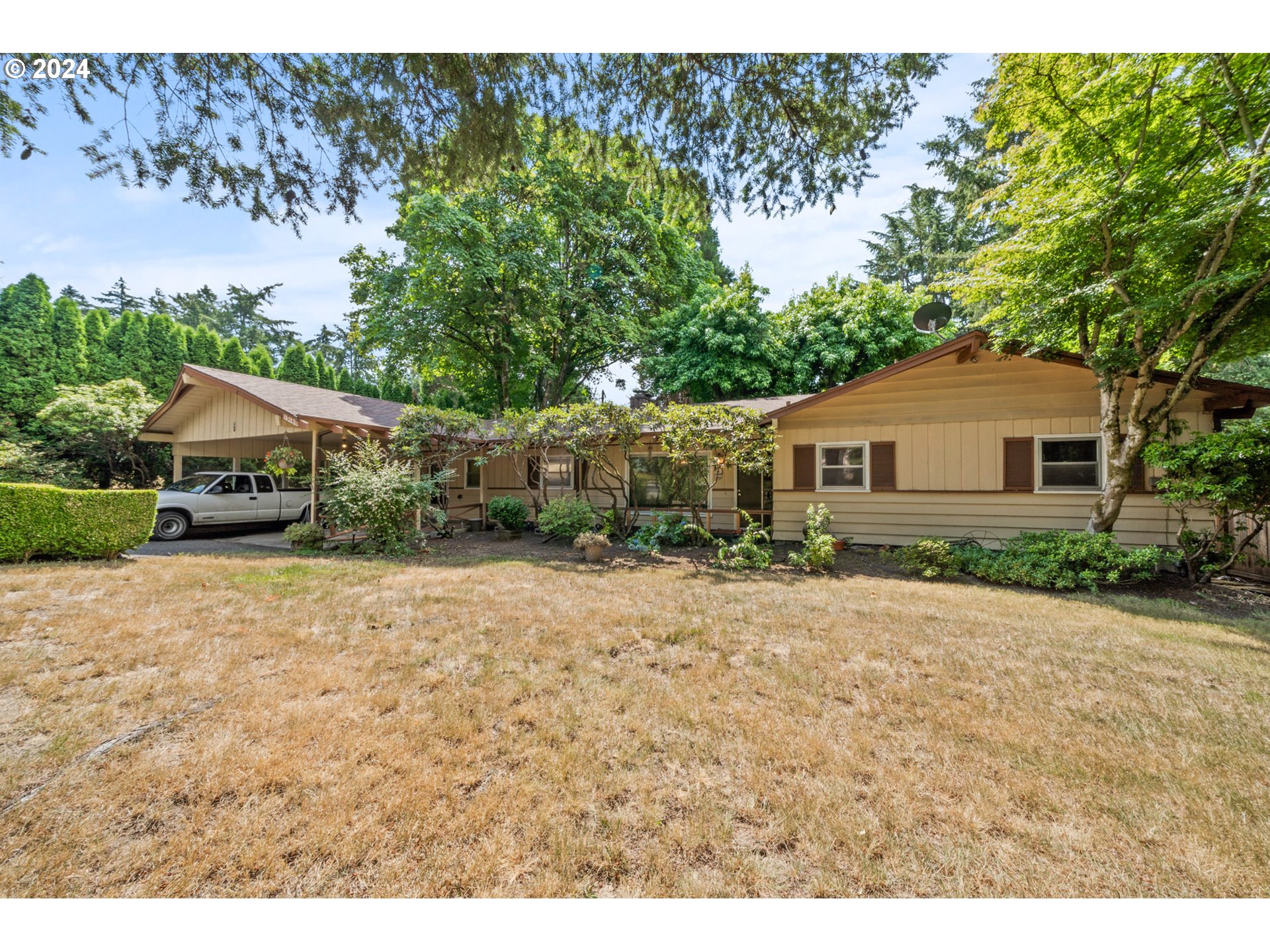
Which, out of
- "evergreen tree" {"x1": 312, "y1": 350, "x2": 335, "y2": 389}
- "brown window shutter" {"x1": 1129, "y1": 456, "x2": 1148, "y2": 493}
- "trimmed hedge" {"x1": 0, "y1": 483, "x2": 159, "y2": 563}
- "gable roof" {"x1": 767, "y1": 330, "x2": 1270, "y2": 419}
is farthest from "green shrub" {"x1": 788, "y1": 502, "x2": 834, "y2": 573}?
"evergreen tree" {"x1": 312, "y1": 350, "x2": 335, "y2": 389}

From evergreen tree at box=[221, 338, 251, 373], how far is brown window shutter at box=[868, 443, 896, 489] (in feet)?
62.0

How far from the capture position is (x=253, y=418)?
437 inches

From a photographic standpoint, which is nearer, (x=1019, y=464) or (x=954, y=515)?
(x=1019, y=464)

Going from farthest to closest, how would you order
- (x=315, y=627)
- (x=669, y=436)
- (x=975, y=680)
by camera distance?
1. (x=669, y=436)
2. (x=315, y=627)
3. (x=975, y=680)

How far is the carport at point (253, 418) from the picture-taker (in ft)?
33.2

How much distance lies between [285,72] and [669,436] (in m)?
6.78

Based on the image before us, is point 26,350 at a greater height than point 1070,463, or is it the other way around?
point 26,350

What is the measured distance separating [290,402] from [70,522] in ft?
15.1

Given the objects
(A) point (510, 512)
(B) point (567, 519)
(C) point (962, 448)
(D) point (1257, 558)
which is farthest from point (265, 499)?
(D) point (1257, 558)

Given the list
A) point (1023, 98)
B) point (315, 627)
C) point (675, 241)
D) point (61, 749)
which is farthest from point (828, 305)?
point (61, 749)

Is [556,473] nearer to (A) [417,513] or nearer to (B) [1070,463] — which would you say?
(A) [417,513]

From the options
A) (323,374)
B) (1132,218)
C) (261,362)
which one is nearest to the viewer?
(1132,218)

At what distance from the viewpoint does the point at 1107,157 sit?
20.2 ft

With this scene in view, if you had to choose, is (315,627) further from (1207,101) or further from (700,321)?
(700,321)
